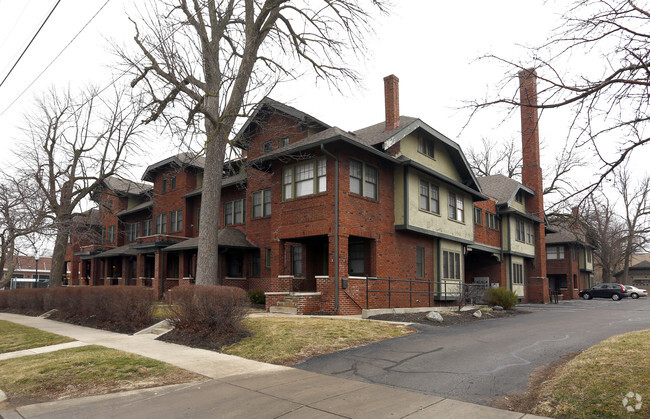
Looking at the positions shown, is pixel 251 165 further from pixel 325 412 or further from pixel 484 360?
pixel 325 412

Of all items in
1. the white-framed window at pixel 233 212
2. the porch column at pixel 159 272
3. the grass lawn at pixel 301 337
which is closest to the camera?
the grass lawn at pixel 301 337

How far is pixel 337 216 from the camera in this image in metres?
17.1

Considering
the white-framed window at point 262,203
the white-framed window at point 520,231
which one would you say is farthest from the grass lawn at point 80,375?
the white-framed window at point 520,231

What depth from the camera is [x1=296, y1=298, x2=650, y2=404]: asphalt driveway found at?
7.33 meters

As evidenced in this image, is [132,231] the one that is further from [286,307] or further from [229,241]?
[286,307]

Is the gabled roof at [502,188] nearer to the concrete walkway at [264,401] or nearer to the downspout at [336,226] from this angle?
the downspout at [336,226]

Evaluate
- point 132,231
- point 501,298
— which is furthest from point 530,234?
point 132,231

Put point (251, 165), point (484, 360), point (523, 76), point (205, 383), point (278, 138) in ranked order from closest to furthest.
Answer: point (523, 76), point (205, 383), point (484, 360), point (251, 165), point (278, 138)

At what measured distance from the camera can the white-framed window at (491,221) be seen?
101 ft

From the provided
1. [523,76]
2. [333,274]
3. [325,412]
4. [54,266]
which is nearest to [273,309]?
[333,274]

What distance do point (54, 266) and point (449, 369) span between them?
90.4 feet

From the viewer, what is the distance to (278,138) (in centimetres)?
2298

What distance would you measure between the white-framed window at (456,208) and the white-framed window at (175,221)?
17.1 meters

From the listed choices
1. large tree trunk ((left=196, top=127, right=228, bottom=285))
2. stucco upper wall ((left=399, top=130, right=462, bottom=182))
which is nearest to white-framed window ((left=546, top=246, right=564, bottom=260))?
stucco upper wall ((left=399, top=130, right=462, bottom=182))
